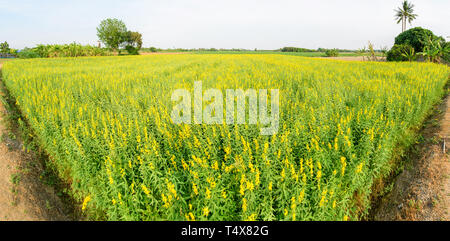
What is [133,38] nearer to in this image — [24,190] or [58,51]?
[58,51]

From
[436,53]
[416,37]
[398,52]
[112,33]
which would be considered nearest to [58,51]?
[112,33]

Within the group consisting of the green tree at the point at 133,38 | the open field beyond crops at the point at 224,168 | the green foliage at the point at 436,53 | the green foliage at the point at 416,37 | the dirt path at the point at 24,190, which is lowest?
the dirt path at the point at 24,190

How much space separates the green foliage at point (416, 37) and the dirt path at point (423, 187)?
2952 centimetres

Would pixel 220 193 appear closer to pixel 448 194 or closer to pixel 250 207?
pixel 250 207

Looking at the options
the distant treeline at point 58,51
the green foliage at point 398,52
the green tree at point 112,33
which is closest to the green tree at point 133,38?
the green tree at point 112,33

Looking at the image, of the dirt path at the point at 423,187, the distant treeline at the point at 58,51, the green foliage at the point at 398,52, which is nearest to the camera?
the dirt path at the point at 423,187

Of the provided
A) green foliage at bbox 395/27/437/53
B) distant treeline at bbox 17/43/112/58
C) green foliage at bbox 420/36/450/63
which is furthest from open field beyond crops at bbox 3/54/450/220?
distant treeline at bbox 17/43/112/58

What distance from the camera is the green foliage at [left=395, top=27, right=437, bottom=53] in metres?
28.0

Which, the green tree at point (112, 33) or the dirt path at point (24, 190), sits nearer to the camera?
the dirt path at point (24, 190)

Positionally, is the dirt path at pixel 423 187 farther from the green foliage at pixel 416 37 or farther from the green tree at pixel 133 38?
the green tree at pixel 133 38

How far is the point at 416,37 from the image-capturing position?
93.7 feet

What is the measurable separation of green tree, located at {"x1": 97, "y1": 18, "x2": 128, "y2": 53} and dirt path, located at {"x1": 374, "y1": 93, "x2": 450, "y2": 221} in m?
75.2

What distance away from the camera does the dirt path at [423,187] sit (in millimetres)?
3968
